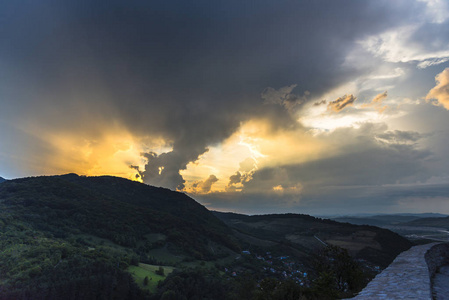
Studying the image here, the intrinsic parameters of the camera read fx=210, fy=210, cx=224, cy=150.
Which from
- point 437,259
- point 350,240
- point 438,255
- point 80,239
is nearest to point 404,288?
point 437,259

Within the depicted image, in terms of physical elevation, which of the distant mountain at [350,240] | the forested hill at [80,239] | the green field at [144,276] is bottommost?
the distant mountain at [350,240]

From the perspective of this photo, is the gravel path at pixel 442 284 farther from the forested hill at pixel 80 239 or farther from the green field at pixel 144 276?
the green field at pixel 144 276

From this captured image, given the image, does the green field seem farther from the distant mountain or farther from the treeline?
the distant mountain

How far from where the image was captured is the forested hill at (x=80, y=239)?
46156 millimetres

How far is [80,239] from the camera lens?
280 feet

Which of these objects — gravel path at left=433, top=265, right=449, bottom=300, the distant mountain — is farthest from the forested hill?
gravel path at left=433, top=265, right=449, bottom=300

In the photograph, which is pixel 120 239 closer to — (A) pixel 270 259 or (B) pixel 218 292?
(B) pixel 218 292

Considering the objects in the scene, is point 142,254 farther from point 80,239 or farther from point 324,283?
point 324,283

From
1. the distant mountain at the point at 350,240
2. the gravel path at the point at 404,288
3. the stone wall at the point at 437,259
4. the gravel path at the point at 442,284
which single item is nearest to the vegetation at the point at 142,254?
the distant mountain at the point at 350,240

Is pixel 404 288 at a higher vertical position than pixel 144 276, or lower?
higher

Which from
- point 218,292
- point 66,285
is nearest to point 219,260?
point 218,292

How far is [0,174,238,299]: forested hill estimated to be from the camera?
46.2 meters

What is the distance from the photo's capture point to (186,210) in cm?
19600

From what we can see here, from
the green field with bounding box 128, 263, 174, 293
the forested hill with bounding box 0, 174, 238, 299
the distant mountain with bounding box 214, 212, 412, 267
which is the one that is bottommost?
the distant mountain with bounding box 214, 212, 412, 267
